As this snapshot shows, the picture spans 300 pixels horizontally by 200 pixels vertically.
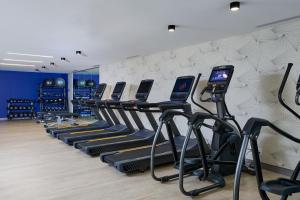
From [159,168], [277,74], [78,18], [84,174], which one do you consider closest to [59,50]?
[78,18]

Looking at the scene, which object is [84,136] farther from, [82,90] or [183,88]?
[82,90]

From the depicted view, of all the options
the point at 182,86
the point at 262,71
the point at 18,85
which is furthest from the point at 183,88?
the point at 18,85

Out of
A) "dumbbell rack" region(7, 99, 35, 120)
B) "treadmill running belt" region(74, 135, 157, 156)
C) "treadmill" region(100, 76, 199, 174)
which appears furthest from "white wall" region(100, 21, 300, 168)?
"dumbbell rack" region(7, 99, 35, 120)

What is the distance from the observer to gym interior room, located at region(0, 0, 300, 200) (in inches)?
112

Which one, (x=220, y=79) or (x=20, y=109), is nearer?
(x=220, y=79)

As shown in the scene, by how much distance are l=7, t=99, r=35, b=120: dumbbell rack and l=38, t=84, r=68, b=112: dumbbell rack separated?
48 cm

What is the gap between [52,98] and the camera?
457 inches

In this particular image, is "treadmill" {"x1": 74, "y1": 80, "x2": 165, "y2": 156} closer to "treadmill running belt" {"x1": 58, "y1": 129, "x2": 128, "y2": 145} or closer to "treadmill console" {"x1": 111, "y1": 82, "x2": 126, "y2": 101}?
"treadmill running belt" {"x1": 58, "y1": 129, "x2": 128, "y2": 145}

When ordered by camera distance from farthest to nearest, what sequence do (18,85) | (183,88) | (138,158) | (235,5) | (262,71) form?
1. (18,85)
2. (183,88)
3. (262,71)
4. (138,158)
5. (235,5)

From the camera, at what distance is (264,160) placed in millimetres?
3887

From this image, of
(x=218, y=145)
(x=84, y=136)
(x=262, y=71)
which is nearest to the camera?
(x=218, y=145)

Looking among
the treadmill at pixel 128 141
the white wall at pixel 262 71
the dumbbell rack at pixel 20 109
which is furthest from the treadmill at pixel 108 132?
the dumbbell rack at pixel 20 109

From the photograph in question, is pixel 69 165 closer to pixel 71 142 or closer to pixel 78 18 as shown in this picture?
pixel 71 142

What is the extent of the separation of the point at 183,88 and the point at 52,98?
9.04 m
